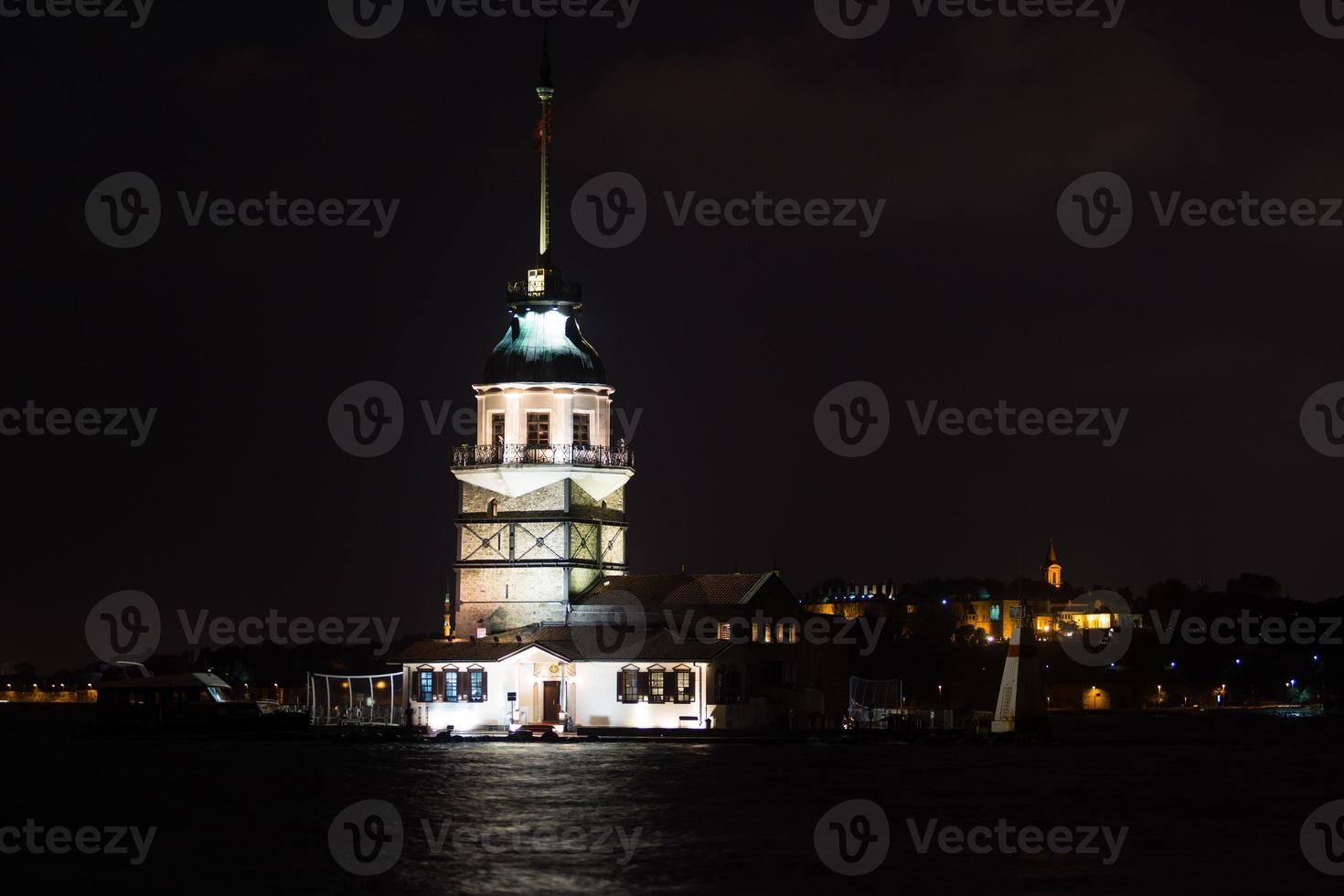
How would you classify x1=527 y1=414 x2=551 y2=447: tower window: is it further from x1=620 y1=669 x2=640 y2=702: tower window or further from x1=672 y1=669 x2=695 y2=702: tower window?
x1=672 y1=669 x2=695 y2=702: tower window

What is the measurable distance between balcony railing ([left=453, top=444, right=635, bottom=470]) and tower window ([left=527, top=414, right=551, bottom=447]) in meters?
0.42

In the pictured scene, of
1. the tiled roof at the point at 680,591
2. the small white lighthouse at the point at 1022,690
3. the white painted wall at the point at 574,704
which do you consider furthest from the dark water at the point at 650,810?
the tiled roof at the point at 680,591

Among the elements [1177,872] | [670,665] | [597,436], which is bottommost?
[1177,872]

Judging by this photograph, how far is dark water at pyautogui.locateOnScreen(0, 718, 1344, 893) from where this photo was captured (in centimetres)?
4156

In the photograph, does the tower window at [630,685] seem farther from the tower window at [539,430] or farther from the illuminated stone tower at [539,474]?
the tower window at [539,430]

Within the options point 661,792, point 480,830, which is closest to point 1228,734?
point 661,792

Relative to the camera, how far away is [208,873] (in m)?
42.5

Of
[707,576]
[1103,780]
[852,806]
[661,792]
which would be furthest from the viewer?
[707,576]

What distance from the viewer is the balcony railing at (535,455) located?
87812mm

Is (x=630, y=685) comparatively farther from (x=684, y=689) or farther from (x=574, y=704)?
(x=574, y=704)

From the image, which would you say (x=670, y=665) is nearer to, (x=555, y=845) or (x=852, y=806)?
(x=852, y=806)

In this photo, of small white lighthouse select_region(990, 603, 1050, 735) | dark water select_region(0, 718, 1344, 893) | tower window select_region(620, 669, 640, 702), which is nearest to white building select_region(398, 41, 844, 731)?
tower window select_region(620, 669, 640, 702)

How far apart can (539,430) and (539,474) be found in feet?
8.31

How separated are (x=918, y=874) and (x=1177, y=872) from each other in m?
5.44
